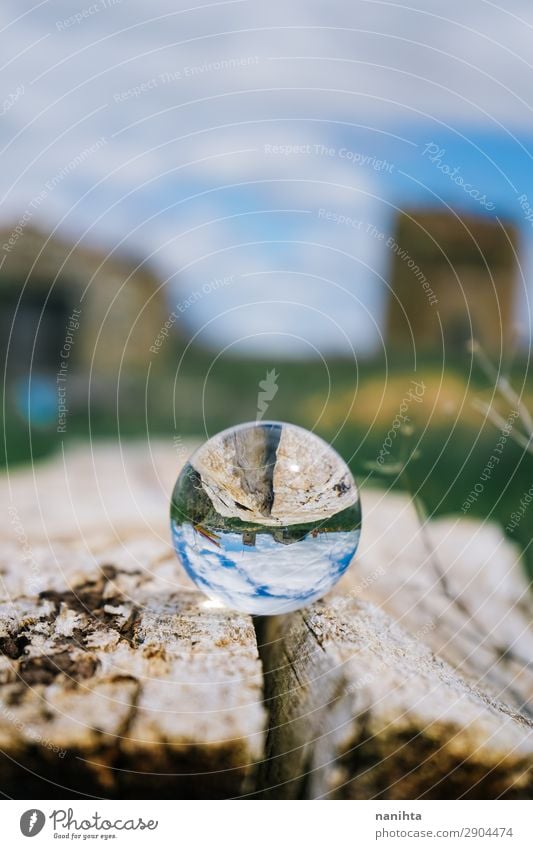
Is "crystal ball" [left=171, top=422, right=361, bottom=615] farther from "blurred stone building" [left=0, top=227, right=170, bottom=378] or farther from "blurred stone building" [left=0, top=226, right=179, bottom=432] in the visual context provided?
"blurred stone building" [left=0, top=227, right=170, bottom=378]

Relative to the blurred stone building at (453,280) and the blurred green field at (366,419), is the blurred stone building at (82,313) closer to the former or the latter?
the blurred green field at (366,419)

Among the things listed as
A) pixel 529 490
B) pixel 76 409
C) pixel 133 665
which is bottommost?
pixel 76 409

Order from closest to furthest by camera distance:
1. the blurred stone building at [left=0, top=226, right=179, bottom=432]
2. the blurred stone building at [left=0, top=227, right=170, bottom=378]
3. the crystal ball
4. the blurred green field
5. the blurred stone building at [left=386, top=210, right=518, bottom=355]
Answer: the crystal ball < the blurred green field < the blurred stone building at [left=0, top=226, right=179, bottom=432] < the blurred stone building at [left=0, top=227, right=170, bottom=378] < the blurred stone building at [left=386, top=210, right=518, bottom=355]

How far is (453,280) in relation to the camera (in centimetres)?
885

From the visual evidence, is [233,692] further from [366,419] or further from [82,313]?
[82,313]

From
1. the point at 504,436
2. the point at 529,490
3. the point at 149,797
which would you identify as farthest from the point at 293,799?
the point at 504,436

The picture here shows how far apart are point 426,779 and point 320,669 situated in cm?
26

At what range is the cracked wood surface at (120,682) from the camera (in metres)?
1.30

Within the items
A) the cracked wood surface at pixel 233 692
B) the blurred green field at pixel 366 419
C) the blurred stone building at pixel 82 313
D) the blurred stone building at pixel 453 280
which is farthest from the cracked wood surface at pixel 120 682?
the blurred stone building at pixel 453 280

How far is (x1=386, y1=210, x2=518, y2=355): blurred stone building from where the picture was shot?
880 centimetres

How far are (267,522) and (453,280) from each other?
7875 mm

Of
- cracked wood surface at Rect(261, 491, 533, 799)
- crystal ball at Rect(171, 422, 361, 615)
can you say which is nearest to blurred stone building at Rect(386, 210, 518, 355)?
cracked wood surface at Rect(261, 491, 533, 799)

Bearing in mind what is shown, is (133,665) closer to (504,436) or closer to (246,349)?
A: (504,436)
